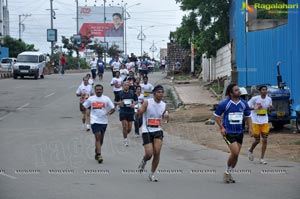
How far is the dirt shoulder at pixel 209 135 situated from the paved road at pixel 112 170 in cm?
81

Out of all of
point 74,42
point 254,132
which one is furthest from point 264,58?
point 74,42

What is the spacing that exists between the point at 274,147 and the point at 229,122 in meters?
5.70

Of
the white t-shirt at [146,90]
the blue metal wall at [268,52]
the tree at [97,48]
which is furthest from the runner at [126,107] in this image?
the tree at [97,48]

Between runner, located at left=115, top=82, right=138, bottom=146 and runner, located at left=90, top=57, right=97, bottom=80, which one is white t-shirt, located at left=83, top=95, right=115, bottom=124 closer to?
runner, located at left=115, top=82, right=138, bottom=146

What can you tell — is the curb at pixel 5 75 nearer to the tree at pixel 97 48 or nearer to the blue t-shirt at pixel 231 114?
the tree at pixel 97 48

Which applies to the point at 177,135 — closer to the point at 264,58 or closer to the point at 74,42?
the point at 264,58

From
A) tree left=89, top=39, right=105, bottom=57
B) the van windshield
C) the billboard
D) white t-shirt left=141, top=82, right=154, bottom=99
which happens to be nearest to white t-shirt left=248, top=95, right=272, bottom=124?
white t-shirt left=141, top=82, right=154, bottom=99

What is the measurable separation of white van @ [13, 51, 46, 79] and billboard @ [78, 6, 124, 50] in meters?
72.6

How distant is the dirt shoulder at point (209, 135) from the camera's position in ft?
52.6

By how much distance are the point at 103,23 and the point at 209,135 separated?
106 metres

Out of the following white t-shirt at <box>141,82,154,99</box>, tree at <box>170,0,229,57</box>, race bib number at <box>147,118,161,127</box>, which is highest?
tree at <box>170,0,229,57</box>

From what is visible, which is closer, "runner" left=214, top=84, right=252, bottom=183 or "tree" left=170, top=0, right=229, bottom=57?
"runner" left=214, top=84, right=252, bottom=183

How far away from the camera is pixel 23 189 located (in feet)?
34.6

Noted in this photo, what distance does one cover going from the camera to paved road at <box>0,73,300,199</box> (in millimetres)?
10414
